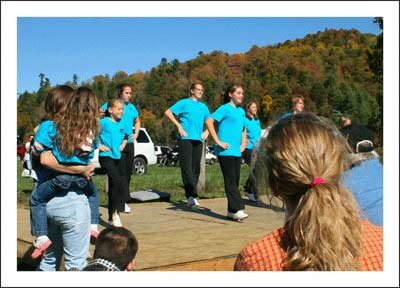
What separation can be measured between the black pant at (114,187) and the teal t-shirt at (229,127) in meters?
1.13

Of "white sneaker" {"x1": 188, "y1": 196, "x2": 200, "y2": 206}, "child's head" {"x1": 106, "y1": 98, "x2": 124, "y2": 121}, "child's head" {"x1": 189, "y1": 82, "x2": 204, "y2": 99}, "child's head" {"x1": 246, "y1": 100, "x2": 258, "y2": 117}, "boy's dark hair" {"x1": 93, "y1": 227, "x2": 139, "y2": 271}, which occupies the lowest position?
"white sneaker" {"x1": 188, "y1": 196, "x2": 200, "y2": 206}

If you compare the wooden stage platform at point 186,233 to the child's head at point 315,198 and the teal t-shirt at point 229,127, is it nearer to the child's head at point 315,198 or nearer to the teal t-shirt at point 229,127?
the teal t-shirt at point 229,127

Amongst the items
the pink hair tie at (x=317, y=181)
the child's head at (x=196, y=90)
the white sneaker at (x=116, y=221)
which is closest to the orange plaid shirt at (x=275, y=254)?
the pink hair tie at (x=317, y=181)

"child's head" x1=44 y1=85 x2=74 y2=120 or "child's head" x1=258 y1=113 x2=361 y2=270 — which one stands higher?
"child's head" x1=44 y1=85 x2=74 y2=120

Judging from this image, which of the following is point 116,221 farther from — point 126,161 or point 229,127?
point 229,127

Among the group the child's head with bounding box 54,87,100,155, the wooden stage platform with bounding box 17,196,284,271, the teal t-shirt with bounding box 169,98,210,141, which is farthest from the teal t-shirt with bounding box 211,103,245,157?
the child's head with bounding box 54,87,100,155

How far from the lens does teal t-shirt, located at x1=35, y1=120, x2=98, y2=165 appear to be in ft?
12.0

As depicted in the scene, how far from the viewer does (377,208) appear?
2865mm

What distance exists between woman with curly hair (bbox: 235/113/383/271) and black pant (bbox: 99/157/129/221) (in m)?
4.35

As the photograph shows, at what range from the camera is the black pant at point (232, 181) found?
6.38 metres

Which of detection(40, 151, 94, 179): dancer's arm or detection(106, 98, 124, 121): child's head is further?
detection(106, 98, 124, 121): child's head

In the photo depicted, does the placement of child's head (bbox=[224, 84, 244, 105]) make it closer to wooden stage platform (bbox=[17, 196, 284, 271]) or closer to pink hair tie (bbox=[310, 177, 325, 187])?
wooden stage platform (bbox=[17, 196, 284, 271])

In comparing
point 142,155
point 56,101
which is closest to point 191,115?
point 56,101

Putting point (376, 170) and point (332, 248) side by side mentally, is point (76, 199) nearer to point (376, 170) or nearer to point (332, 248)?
point (376, 170)
